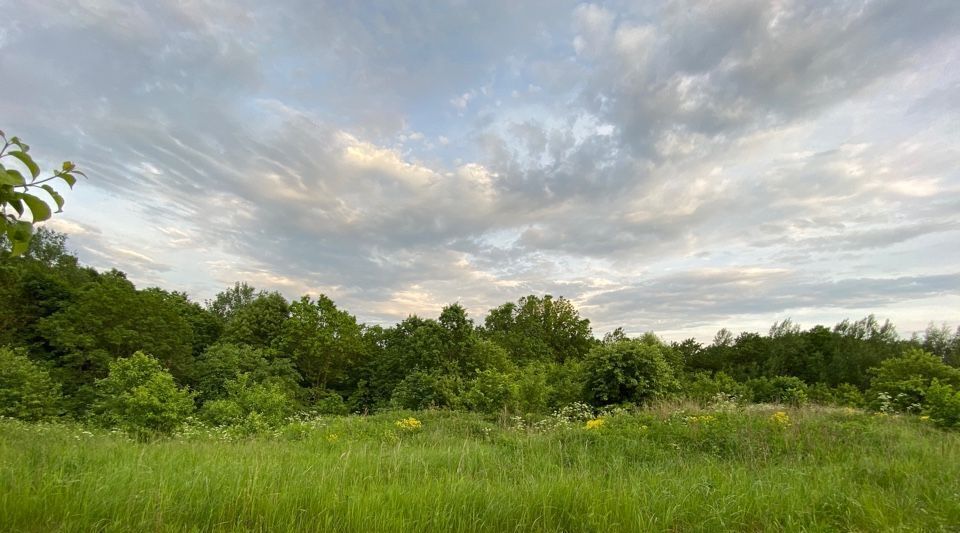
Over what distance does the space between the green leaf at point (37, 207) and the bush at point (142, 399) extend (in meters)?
16.3

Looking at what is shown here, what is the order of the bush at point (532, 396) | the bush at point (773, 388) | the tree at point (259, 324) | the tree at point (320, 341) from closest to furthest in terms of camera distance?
the bush at point (532, 396), the bush at point (773, 388), the tree at point (320, 341), the tree at point (259, 324)

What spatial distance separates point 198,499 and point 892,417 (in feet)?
43.2

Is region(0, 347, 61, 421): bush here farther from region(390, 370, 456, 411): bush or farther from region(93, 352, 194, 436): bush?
region(390, 370, 456, 411): bush

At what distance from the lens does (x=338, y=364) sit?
35938mm

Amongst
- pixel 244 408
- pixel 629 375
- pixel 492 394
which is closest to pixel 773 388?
pixel 629 375

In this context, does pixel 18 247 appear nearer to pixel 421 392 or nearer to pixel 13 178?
pixel 13 178

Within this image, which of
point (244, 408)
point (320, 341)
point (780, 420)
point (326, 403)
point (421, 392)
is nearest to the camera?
point (780, 420)

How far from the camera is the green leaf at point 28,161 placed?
55.6 inches

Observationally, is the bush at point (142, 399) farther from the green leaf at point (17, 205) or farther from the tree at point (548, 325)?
the tree at point (548, 325)

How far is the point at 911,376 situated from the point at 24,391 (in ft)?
112

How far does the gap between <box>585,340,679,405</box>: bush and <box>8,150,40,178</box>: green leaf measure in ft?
51.2

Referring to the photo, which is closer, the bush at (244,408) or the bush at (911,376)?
the bush at (911,376)

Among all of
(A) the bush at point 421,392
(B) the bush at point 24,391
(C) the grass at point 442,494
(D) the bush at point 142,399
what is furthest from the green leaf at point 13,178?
(B) the bush at point 24,391

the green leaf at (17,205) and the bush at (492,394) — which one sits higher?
the green leaf at (17,205)
